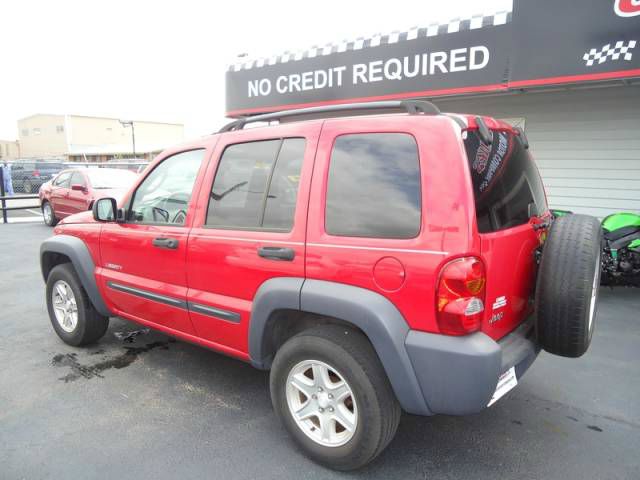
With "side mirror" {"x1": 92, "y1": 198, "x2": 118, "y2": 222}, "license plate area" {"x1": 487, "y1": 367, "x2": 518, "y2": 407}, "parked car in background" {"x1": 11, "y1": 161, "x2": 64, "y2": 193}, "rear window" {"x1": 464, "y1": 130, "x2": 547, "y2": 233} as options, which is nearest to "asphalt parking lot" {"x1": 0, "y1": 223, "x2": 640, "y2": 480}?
"license plate area" {"x1": 487, "y1": 367, "x2": 518, "y2": 407}

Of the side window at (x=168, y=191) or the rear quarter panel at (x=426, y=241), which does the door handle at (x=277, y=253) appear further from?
the side window at (x=168, y=191)

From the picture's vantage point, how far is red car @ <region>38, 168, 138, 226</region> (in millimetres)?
10539

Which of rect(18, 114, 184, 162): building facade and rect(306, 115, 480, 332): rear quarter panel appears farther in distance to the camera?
rect(18, 114, 184, 162): building facade

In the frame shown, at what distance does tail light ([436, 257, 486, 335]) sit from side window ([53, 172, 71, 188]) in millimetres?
11805

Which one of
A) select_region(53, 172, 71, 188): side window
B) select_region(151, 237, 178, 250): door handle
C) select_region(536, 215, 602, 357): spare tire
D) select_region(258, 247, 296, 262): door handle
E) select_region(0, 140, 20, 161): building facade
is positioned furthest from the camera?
select_region(0, 140, 20, 161): building facade

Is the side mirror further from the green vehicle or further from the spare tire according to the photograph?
the green vehicle

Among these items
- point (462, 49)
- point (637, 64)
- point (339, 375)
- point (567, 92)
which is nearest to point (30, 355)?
point (339, 375)

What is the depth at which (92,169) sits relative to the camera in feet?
36.8

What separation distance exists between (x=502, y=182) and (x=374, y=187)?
2.32ft

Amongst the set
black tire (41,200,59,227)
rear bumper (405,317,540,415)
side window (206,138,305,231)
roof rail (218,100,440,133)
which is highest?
roof rail (218,100,440,133)

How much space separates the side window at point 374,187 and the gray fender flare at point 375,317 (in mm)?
301

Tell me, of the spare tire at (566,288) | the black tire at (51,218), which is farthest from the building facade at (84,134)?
the spare tire at (566,288)

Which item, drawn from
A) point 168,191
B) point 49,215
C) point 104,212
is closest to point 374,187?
point 168,191

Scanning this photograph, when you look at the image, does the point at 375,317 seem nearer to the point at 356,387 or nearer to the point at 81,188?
the point at 356,387
